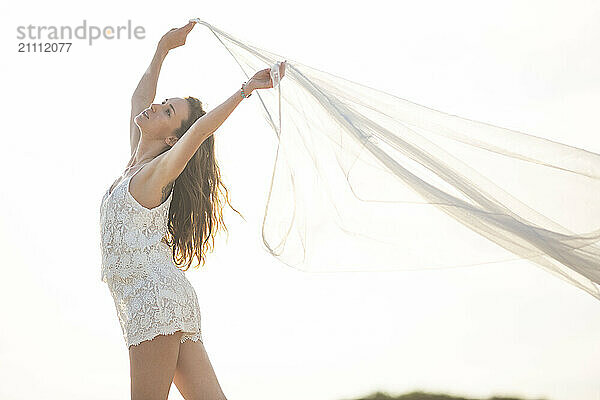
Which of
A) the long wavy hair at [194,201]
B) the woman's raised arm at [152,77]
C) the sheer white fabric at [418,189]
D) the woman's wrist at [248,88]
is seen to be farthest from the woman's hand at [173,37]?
the woman's wrist at [248,88]

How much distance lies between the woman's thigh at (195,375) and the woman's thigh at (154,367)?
54 mm

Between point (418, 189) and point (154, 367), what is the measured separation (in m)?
1.08

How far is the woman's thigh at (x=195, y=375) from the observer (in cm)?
286

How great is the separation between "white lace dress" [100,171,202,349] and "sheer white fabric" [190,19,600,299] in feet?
1.29

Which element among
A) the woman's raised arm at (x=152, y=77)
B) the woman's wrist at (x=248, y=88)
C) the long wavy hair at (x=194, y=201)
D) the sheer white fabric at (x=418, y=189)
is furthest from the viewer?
the woman's raised arm at (x=152, y=77)

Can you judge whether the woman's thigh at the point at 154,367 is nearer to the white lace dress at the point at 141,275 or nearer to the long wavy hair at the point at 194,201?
the white lace dress at the point at 141,275

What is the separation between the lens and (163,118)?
122 inches

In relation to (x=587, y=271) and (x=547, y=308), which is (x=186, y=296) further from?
(x=547, y=308)

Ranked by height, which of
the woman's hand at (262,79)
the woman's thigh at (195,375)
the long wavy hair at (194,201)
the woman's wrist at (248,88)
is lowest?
the woman's thigh at (195,375)

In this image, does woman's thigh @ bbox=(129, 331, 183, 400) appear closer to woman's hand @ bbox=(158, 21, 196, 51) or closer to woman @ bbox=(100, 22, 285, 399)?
woman @ bbox=(100, 22, 285, 399)

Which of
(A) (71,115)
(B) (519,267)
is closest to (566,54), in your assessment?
(B) (519,267)

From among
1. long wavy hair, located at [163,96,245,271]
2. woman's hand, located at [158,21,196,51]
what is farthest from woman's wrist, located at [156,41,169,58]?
long wavy hair, located at [163,96,245,271]

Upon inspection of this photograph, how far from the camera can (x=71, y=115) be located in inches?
260

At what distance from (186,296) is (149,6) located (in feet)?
12.7
